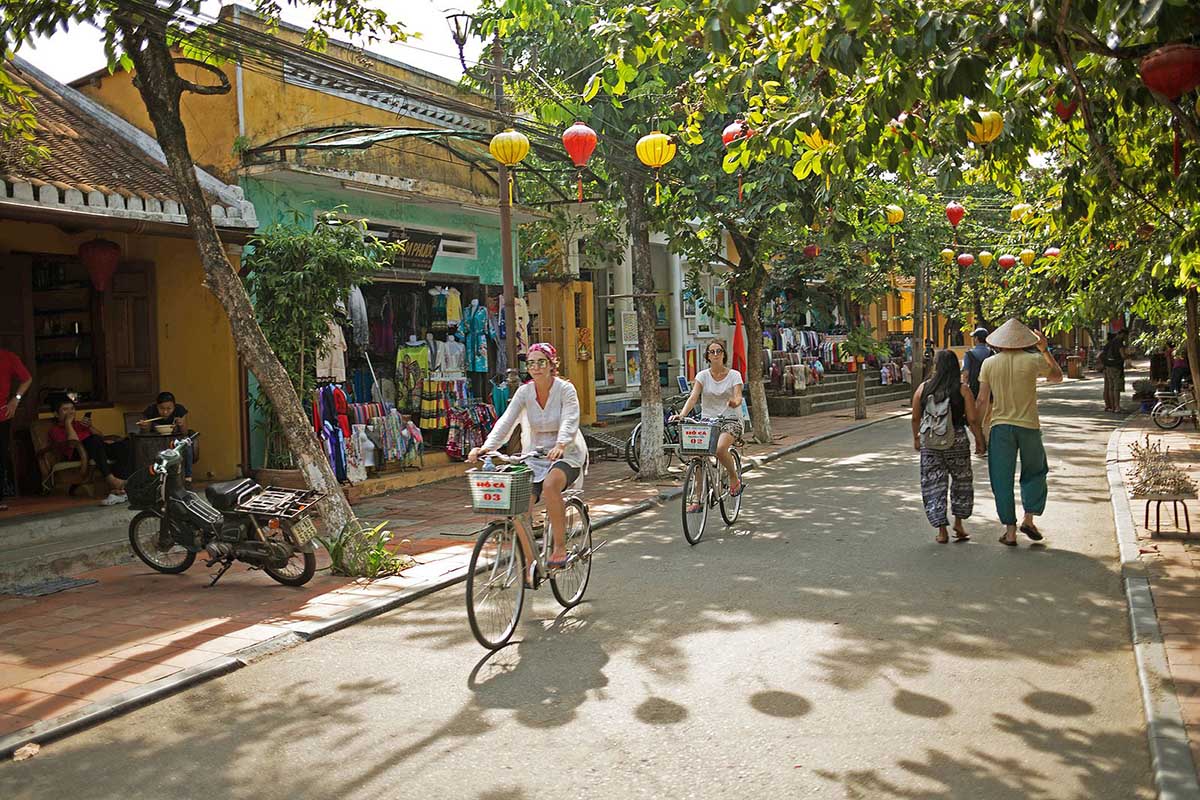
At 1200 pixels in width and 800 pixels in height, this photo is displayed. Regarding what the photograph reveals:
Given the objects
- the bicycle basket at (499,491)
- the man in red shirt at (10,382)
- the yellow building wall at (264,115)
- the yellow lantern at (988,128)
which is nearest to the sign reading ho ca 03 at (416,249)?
the yellow building wall at (264,115)

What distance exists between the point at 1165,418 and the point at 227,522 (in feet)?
55.6

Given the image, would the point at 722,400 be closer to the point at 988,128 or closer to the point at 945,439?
the point at 945,439

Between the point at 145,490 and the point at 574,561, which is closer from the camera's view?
the point at 574,561

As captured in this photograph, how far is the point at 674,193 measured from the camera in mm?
15594

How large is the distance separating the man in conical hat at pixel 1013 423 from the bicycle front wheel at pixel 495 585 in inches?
178

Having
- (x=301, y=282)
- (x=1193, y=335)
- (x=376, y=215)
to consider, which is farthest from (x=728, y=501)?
(x=376, y=215)

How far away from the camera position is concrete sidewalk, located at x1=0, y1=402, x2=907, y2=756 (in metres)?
5.59

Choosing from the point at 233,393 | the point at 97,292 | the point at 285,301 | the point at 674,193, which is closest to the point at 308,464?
the point at 285,301

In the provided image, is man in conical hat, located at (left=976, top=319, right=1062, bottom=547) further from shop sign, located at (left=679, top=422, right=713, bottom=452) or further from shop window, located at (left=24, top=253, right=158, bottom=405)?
shop window, located at (left=24, top=253, right=158, bottom=405)

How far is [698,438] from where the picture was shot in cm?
941

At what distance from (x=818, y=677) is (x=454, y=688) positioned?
1.96 m

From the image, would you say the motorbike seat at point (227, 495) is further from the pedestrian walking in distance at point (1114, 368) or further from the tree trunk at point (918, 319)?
the tree trunk at point (918, 319)

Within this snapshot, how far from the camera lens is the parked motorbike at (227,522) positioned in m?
8.14

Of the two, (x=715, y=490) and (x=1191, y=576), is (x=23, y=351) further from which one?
(x=1191, y=576)
